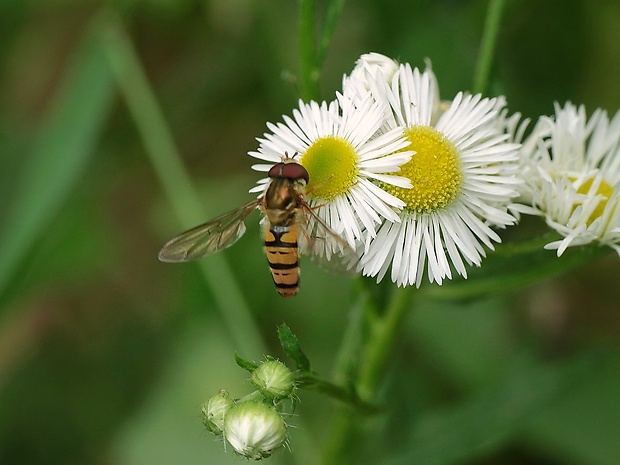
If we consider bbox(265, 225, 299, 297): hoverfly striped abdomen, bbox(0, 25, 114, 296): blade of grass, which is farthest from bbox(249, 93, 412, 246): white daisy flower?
bbox(0, 25, 114, 296): blade of grass

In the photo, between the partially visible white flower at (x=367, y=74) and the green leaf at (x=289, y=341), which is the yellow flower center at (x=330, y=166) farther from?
the green leaf at (x=289, y=341)

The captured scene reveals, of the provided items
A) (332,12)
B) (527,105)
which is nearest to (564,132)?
(332,12)

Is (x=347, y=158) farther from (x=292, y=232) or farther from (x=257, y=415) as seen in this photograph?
(x=257, y=415)

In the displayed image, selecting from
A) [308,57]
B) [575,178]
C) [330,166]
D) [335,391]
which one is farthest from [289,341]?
[575,178]

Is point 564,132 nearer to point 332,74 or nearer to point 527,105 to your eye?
point 527,105

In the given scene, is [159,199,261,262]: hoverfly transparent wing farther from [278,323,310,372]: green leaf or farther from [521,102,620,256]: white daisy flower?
[521,102,620,256]: white daisy flower

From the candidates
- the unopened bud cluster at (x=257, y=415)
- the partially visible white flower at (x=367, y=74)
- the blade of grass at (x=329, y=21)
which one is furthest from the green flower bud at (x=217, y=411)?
the blade of grass at (x=329, y=21)

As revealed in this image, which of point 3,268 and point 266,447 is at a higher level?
point 3,268

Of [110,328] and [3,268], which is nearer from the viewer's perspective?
[3,268]
